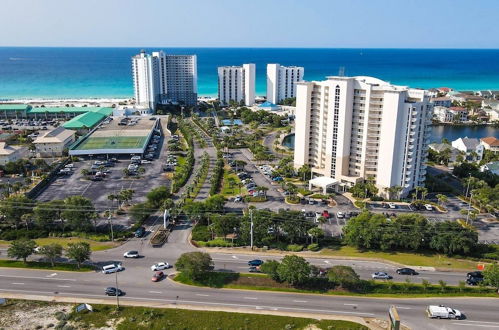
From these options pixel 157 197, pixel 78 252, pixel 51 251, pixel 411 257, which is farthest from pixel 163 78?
pixel 411 257

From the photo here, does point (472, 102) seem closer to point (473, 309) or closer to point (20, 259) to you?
point (473, 309)

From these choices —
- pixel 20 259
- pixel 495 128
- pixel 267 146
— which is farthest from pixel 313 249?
pixel 495 128

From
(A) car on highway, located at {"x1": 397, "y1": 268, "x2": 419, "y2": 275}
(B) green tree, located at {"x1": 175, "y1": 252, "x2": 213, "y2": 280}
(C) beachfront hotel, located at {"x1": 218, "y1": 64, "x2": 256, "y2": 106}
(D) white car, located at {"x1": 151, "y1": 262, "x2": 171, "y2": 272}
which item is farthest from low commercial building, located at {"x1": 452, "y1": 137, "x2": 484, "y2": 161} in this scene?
(C) beachfront hotel, located at {"x1": 218, "y1": 64, "x2": 256, "y2": 106}

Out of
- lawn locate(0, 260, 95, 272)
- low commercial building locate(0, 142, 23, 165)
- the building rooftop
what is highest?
the building rooftop

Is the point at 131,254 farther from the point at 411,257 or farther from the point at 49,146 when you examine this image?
the point at 49,146

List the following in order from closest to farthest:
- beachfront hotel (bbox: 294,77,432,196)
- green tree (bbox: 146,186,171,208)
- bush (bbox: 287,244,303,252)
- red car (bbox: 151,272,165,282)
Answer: red car (bbox: 151,272,165,282)
bush (bbox: 287,244,303,252)
green tree (bbox: 146,186,171,208)
beachfront hotel (bbox: 294,77,432,196)

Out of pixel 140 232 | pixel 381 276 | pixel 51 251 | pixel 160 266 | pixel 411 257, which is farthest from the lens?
pixel 140 232

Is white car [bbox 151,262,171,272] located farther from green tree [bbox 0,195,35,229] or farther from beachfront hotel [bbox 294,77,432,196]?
beachfront hotel [bbox 294,77,432,196]
